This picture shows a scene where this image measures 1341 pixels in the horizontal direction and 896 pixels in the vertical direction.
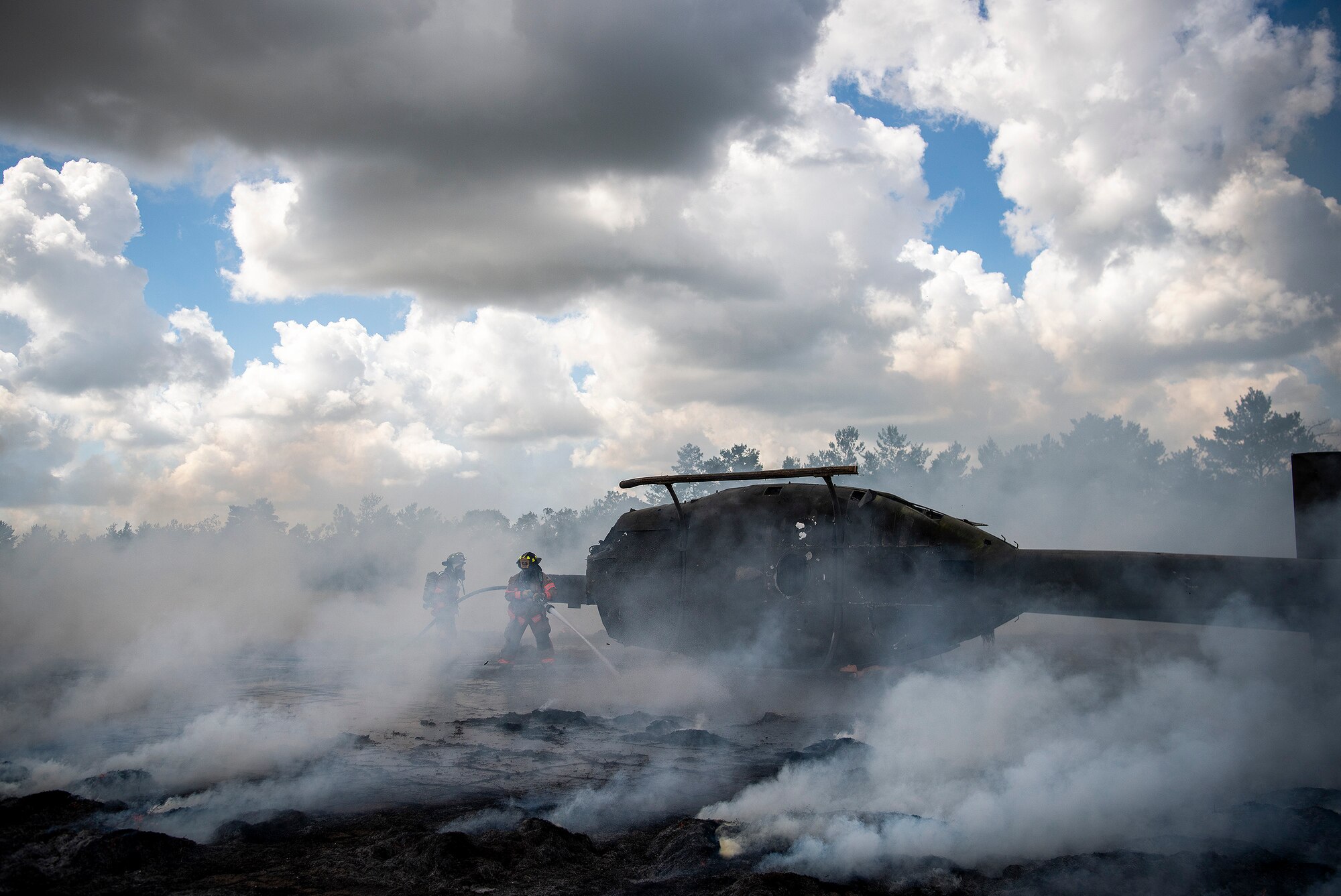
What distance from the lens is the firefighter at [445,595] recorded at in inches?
660

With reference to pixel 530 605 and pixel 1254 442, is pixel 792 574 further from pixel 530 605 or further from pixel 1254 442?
pixel 1254 442

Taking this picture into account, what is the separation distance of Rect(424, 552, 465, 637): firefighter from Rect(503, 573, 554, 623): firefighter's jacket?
283 centimetres

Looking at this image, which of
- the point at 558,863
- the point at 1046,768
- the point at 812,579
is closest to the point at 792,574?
the point at 812,579

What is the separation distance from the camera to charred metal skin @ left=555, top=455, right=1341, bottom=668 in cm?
667

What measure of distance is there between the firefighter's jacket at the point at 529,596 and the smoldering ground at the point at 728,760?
1463 millimetres

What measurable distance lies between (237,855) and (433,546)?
101ft

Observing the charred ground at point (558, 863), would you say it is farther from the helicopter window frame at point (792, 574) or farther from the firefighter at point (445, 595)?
the firefighter at point (445, 595)

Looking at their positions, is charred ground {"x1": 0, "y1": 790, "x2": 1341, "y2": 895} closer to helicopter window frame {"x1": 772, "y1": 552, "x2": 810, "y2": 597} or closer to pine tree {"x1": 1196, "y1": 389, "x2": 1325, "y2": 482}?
helicopter window frame {"x1": 772, "y1": 552, "x2": 810, "y2": 597}

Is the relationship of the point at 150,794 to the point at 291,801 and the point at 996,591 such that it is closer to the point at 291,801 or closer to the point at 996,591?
the point at 291,801

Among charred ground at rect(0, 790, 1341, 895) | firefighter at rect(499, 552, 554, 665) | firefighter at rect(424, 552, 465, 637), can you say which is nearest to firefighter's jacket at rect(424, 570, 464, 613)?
firefighter at rect(424, 552, 465, 637)

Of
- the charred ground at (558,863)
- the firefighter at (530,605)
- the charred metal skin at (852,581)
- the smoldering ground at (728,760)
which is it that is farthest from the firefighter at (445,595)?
the charred ground at (558,863)

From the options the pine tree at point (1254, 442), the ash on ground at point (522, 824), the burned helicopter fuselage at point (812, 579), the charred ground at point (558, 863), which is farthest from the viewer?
the pine tree at point (1254, 442)

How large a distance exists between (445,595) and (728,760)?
1149cm

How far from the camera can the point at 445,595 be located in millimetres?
16797
